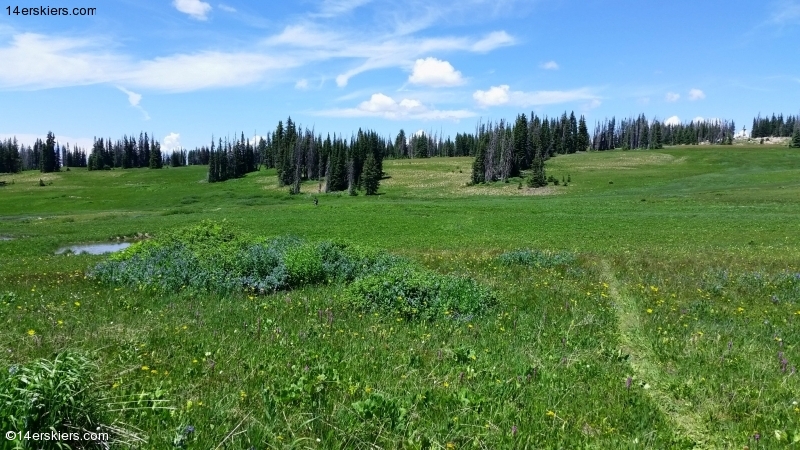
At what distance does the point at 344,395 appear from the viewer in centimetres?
543

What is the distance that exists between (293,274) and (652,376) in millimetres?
9445

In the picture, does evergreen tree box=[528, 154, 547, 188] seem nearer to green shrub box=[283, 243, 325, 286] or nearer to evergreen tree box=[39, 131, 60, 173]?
green shrub box=[283, 243, 325, 286]

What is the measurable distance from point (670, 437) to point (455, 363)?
2.74m

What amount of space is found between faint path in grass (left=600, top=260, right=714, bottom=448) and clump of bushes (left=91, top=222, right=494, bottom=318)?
2.81m

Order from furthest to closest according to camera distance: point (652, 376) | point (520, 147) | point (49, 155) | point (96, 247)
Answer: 1. point (49, 155)
2. point (520, 147)
3. point (96, 247)
4. point (652, 376)

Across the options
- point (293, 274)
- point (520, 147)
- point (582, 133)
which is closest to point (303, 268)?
point (293, 274)

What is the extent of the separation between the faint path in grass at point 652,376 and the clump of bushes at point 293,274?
2814 mm

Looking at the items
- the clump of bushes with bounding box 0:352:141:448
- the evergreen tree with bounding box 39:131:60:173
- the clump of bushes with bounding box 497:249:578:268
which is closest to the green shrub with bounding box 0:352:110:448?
the clump of bushes with bounding box 0:352:141:448

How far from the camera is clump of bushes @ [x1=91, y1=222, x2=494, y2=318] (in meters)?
10.5

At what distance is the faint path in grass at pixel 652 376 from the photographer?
5.27m

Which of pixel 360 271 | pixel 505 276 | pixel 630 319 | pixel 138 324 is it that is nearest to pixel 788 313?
pixel 630 319

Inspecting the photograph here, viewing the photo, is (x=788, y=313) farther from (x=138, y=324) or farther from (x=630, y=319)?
(x=138, y=324)

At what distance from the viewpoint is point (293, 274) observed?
1373 cm

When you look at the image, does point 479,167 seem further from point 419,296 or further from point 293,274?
point 419,296
